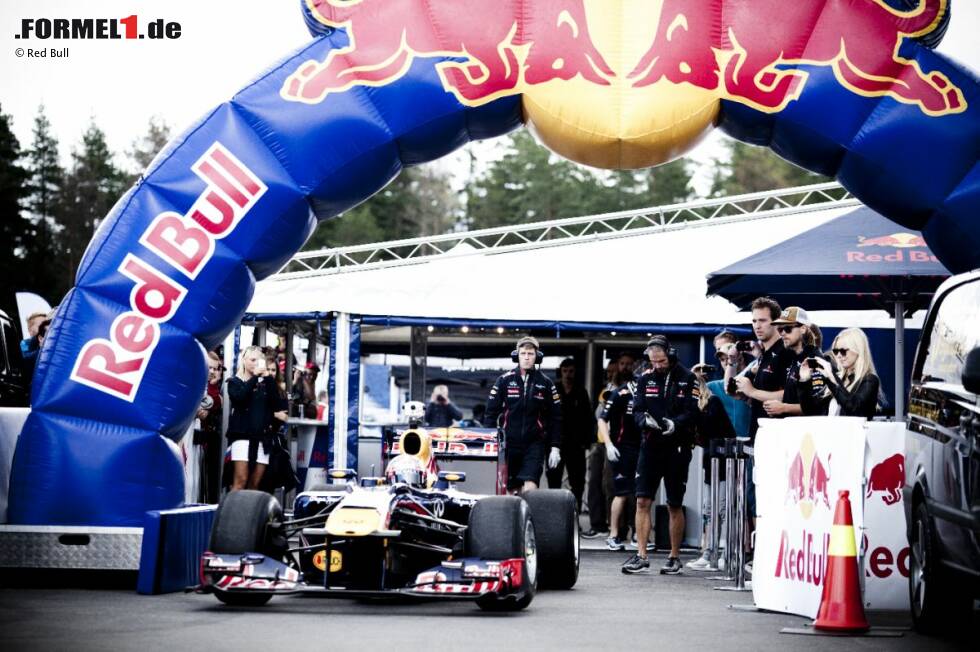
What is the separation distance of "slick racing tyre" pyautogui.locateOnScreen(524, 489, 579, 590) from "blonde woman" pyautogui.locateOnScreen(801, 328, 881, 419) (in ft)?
6.89

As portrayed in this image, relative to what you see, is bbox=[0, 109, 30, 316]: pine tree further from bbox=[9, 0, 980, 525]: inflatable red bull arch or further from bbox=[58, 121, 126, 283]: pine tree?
bbox=[9, 0, 980, 525]: inflatable red bull arch

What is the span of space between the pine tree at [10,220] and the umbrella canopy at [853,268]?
5085 centimetres

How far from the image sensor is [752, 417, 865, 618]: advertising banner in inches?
384

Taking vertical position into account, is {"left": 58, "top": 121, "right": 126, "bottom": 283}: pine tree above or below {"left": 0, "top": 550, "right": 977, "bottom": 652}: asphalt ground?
above

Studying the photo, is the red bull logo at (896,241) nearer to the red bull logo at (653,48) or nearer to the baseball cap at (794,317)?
the red bull logo at (653,48)

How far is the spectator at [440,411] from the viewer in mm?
23922

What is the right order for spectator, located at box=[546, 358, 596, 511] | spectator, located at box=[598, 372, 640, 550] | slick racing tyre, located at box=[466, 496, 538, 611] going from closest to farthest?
slick racing tyre, located at box=[466, 496, 538, 611] < spectator, located at box=[598, 372, 640, 550] < spectator, located at box=[546, 358, 596, 511]

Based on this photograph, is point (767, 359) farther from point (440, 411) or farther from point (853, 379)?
point (440, 411)

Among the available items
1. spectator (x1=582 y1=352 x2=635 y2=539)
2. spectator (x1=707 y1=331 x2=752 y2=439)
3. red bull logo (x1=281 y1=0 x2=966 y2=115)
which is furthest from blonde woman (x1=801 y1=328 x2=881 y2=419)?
spectator (x1=582 y1=352 x2=635 y2=539)

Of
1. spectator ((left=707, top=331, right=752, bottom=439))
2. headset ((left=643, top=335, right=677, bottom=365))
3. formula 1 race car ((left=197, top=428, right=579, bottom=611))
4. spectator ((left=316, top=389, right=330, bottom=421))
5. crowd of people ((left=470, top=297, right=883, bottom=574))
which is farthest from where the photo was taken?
spectator ((left=316, top=389, right=330, bottom=421))

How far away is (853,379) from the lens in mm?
11188

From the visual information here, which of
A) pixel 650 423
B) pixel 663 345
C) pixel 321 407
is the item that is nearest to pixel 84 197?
pixel 321 407

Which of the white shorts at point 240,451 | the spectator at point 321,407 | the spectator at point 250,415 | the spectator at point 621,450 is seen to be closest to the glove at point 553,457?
the spectator at point 621,450

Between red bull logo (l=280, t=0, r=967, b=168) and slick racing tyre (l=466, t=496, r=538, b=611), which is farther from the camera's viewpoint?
red bull logo (l=280, t=0, r=967, b=168)
